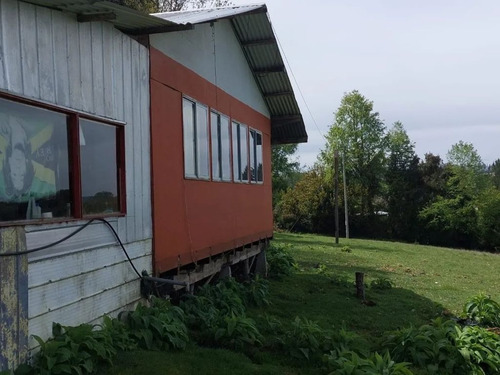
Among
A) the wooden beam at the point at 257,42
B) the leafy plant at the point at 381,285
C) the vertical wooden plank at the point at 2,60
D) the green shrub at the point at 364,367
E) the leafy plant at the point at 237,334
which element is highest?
the wooden beam at the point at 257,42

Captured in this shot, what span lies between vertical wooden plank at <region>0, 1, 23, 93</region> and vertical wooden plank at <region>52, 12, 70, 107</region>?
573 millimetres

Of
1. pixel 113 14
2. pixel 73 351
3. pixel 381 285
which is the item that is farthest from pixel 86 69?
pixel 381 285

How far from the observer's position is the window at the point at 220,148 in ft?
32.5

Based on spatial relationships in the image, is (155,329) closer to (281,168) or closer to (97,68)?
(97,68)

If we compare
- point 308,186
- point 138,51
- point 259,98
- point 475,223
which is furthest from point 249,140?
point 475,223

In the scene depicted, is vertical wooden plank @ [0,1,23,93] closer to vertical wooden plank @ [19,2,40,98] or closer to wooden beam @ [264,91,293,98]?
vertical wooden plank @ [19,2,40,98]

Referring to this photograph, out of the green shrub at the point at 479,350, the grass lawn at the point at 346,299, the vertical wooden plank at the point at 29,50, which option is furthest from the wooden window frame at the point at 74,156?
Answer: the green shrub at the point at 479,350

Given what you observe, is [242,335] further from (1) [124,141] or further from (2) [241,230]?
(2) [241,230]

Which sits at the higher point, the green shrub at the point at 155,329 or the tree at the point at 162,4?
the tree at the point at 162,4

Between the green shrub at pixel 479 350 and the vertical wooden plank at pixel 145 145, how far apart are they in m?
4.48

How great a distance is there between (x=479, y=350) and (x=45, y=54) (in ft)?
21.8

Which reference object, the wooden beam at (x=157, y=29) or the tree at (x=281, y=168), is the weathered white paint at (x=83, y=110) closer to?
the wooden beam at (x=157, y=29)

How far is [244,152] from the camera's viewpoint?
12.0m

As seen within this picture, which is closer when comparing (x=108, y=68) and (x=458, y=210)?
(x=108, y=68)
